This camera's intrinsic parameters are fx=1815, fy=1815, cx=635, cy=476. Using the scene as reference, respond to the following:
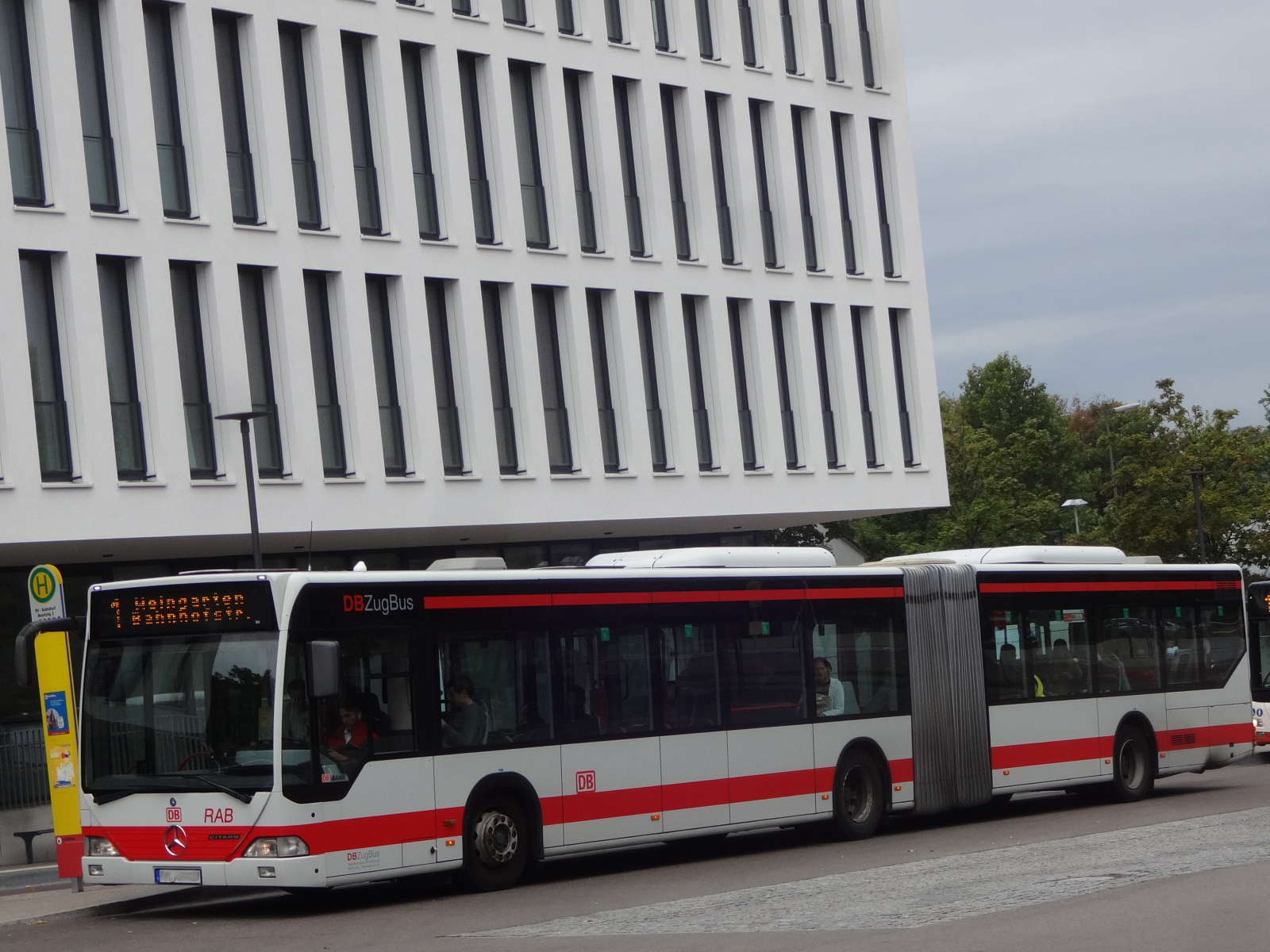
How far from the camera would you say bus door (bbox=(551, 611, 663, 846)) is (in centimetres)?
1644

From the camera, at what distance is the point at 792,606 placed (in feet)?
62.0

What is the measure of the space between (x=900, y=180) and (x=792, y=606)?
23.9 m

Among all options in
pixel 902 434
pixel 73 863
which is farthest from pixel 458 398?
pixel 73 863

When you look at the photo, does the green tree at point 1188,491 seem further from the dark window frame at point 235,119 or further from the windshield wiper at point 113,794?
the windshield wiper at point 113,794

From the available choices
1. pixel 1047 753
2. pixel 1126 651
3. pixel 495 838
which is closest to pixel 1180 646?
pixel 1126 651

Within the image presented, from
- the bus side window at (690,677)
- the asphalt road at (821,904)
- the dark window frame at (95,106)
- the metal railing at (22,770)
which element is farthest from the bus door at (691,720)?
the dark window frame at (95,106)

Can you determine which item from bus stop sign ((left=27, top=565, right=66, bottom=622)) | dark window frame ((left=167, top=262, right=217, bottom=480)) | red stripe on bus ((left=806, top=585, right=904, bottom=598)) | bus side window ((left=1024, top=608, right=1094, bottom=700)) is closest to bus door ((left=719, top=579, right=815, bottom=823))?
red stripe on bus ((left=806, top=585, right=904, bottom=598))

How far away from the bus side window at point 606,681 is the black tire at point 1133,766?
8041mm

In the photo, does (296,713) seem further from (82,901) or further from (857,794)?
(857,794)

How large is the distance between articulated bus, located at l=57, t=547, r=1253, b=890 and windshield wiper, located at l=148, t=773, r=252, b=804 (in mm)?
27

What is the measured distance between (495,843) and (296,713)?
8.12 ft

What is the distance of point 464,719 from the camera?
15602 millimetres

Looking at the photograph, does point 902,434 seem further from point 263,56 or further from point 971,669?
point 971,669

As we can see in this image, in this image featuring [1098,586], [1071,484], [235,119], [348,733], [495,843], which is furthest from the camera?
[1071,484]
